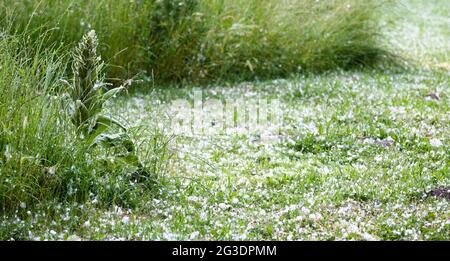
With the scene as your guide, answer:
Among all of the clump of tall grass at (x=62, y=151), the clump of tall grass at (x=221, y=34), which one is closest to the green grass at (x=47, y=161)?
the clump of tall grass at (x=62, y=151)

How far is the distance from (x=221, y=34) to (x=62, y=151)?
491cm

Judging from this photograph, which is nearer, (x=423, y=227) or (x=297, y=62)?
(x=423, y=227)

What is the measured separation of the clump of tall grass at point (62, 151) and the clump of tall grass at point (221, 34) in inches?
121

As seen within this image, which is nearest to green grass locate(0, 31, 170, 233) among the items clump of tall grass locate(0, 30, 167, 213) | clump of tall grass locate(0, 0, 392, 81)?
clump of tall grass locate(0, 30, 167, 213)

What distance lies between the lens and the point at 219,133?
7137mm

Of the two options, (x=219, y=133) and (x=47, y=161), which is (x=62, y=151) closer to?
(x=47, y=161)

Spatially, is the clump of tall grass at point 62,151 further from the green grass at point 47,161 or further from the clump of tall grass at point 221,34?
the clump of tall grass at point 221,34

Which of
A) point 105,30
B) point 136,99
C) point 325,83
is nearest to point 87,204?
point 136,99

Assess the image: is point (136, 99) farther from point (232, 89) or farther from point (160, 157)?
point (160, 157)

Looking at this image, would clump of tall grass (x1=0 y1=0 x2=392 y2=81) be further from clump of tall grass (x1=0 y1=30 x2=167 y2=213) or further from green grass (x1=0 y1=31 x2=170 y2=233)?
green grass (x1=0 y1=31 x2=170 y2=233)

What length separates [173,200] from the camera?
206 inches

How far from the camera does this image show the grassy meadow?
4.83m
